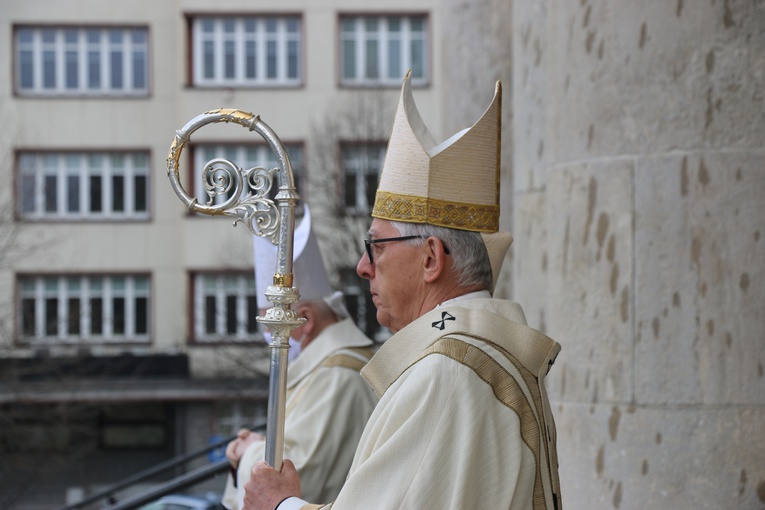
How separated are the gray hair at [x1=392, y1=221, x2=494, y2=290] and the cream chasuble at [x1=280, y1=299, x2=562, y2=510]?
0.12 m

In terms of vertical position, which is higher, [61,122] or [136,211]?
[61,122]

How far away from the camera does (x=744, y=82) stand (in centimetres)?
399

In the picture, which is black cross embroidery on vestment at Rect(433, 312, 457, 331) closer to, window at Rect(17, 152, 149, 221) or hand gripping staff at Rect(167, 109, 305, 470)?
hand gripping staff at Rect(167, 109, 305, 470)

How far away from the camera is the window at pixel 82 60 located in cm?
3512

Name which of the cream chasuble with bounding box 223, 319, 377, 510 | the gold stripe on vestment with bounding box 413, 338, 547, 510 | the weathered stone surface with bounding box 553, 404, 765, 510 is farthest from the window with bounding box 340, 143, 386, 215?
the gold stripe on vestment with bounding box 413, 338, 547, 510

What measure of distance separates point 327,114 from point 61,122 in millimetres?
8516

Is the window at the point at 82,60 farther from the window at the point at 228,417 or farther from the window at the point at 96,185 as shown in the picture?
the window at the point at 228,417

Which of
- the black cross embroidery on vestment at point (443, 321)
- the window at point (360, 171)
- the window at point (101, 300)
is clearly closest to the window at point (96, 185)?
the window at point (101, 300)

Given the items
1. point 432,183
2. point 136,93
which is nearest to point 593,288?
point 432,183

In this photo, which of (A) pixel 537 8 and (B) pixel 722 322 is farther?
(A) pixel 537 8

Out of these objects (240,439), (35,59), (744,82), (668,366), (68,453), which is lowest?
(68,453)

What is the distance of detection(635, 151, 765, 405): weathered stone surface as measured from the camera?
155 inches

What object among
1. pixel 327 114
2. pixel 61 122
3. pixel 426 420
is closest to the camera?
pixel 426 420

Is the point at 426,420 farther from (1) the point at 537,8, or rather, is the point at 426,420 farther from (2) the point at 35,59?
(2) the point at 35,59
